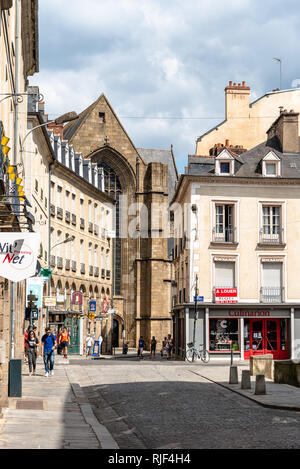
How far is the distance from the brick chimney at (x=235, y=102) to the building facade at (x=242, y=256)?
43.4 ft

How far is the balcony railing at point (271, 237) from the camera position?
4050 cm

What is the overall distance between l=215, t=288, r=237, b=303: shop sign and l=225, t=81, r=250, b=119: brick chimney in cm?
1804

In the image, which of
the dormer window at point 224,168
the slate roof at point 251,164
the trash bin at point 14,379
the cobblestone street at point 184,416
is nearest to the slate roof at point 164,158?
the slate roof at point 251,164

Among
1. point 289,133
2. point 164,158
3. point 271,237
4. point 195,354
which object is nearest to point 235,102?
point 289,133

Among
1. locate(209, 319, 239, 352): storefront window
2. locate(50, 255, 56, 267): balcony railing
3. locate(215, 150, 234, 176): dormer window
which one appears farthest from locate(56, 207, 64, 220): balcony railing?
locate(209, 319, 239, 352): storefront window

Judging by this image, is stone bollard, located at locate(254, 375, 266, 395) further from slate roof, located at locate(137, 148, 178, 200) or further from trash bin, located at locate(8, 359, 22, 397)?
slate roof, located at locate(137, 148, 178, 200)

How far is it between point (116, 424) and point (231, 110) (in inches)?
1656

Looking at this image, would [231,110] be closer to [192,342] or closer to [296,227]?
[296,227]

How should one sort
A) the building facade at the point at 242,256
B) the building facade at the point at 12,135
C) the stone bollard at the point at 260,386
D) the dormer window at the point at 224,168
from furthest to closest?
the dormer window at the point at 224,168 < the building facade at the point at 242,256 < the stone bollard at the point at 260,386 < the building facade at the point at 12,135

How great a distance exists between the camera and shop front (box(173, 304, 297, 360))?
3928 centimetres

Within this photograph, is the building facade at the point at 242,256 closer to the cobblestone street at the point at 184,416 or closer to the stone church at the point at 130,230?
the cobblestone street at the point at 184,416

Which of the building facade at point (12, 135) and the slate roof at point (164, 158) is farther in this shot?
the slate roof at point (164, 158)

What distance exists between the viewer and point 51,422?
1317cm

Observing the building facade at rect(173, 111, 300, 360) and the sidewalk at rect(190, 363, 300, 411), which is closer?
the sidewalk at rect(190, 363, 300, 411)
